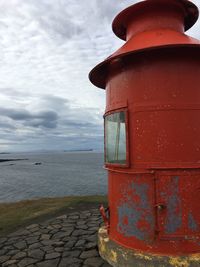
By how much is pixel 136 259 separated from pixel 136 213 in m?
0.76

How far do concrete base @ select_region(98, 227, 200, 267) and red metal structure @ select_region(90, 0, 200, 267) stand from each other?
2 cm

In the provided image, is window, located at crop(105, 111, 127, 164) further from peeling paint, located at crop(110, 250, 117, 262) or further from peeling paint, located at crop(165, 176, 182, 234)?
peeling paint, located at crop(110, 250, 117, 262)

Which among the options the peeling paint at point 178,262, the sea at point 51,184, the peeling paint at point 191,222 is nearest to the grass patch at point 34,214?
the peeling paint at point 178,262

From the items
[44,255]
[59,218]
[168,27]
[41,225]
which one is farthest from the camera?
[59,218]

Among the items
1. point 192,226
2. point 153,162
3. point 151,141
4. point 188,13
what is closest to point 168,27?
point 188,13

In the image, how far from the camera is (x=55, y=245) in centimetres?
647

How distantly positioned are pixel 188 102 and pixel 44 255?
421 centimetres

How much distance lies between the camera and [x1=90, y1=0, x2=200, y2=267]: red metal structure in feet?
15.8

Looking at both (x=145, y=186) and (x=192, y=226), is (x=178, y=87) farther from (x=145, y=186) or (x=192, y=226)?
(x=192, y=226)

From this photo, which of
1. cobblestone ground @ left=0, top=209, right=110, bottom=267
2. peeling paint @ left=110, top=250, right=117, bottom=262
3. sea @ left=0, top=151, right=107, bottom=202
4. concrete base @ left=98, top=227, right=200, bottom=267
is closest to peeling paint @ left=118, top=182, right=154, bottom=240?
concrete base @ left=98, top=227, right=200, bottom=267

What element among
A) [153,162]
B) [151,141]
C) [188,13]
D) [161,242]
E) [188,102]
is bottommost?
[161,242]

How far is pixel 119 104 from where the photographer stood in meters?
5.38

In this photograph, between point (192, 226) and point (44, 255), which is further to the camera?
point (44, 255)

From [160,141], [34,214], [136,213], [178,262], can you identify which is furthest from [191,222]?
[34,214]
